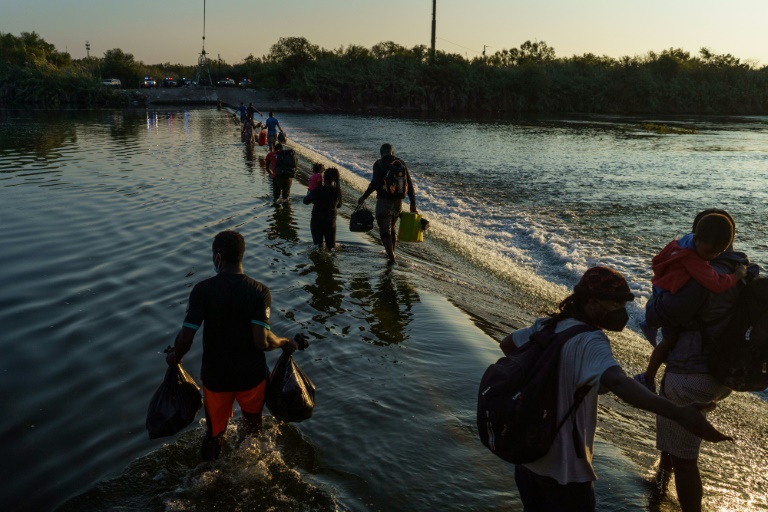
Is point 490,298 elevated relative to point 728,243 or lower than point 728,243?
lower

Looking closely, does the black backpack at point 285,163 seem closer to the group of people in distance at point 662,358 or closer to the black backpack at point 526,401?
the group of people in distance at point 662,358

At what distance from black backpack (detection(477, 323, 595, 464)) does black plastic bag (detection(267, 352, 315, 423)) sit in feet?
6.23

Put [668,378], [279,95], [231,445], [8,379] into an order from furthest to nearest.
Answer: [279,95]
[8,379]
[231,445]
[668,378]

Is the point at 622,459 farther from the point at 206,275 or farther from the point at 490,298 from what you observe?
the point at 206,275

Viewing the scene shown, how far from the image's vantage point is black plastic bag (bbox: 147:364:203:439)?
4012 millimetres

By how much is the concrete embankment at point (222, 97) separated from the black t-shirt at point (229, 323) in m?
74.4

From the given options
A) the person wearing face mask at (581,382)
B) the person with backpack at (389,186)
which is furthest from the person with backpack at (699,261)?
the person with backpack at (389,186)

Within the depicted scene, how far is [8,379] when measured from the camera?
225 inches

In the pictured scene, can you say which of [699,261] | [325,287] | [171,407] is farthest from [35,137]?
[699,261]

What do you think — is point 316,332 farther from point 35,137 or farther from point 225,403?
point 35,137

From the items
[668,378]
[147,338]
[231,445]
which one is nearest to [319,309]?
[147,338]

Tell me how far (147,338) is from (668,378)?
18.0 feet

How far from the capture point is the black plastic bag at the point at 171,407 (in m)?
4.01

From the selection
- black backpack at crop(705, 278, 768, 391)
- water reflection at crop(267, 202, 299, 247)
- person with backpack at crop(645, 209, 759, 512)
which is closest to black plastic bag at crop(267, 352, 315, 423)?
person with backpack at crop(645, 209, 759, 512)
